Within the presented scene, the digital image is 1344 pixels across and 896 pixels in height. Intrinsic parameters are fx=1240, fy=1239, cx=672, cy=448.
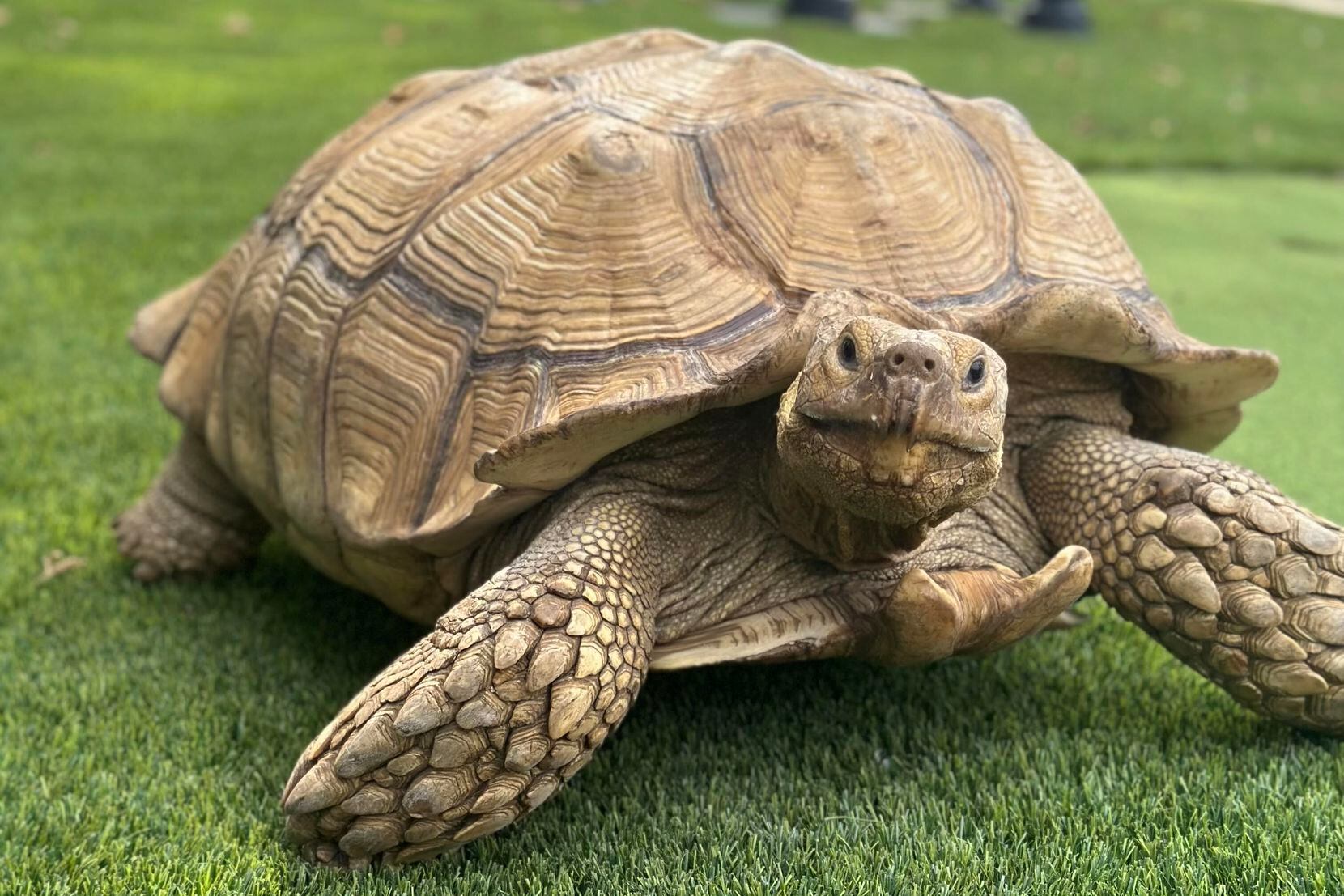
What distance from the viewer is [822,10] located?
1412 centimetres

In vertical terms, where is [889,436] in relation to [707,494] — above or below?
above

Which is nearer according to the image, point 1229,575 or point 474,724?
point 474,724

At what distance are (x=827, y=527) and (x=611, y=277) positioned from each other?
0.59 metres

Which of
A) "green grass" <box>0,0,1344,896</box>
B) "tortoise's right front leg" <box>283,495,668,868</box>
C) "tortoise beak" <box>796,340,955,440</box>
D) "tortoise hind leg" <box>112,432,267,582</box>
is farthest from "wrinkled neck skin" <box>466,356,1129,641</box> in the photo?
"tortoise hind leg" <box>112,432,267,582</box>

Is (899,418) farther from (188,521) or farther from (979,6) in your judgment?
(979,6)

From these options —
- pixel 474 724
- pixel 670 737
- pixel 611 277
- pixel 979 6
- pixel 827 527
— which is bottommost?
pixel 979 6

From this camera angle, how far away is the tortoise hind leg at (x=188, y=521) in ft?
10.5

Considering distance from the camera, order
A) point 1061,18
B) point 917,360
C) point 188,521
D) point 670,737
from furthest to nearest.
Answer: point 1061,18 → point 188,521 → point 670,737 → point 917,360

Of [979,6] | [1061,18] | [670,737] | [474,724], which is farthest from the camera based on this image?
[979,6]

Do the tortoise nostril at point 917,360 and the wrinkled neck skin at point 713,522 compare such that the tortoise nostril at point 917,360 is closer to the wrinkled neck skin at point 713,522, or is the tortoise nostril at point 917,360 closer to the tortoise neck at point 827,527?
the tortoise neck at point 827,527

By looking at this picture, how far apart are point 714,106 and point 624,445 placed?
0.72 meters

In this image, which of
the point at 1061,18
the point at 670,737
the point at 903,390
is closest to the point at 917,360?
the point at 903,390

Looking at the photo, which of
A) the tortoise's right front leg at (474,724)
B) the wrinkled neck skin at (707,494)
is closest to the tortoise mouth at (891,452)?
the wrinkled neck skin at (707,494)

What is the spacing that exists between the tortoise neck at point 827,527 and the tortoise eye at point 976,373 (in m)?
0.31
